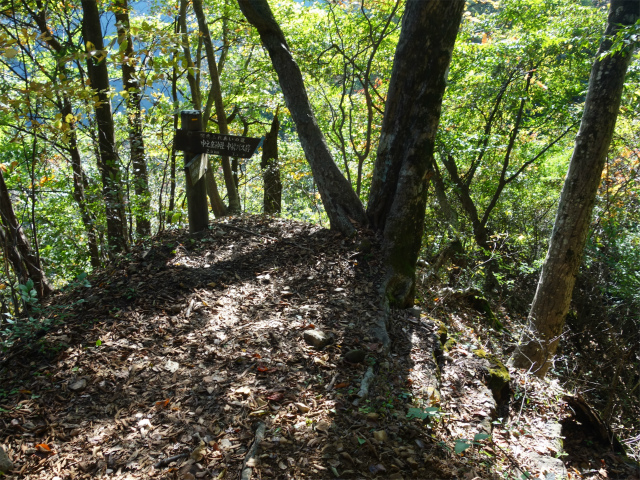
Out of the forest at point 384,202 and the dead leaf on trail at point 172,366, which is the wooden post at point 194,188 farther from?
the dead leaf on trail at point 172,366

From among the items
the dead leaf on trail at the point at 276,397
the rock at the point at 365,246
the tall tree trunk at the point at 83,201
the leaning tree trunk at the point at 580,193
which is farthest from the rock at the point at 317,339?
the tall tree trunk at the point at 83,201

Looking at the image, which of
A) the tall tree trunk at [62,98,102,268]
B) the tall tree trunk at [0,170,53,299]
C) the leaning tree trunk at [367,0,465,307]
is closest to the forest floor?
the leaning tree trunk at [367,0,465,307]

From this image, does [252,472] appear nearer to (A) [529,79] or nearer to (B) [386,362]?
(B) [386,362]

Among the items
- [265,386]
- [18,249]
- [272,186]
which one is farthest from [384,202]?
[272,186]

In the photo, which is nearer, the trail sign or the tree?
the tree

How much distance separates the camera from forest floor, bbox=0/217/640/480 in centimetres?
246

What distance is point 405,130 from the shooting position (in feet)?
15.8

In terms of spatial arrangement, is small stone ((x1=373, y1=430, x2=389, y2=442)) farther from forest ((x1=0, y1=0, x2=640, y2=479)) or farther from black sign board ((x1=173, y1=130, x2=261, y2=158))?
black sign board ((x1=173, y1=130, x2=261, y2=158))

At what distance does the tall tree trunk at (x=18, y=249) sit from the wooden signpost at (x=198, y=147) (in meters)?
1.92

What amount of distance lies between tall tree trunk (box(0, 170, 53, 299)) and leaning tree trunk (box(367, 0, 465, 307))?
3.93 metres

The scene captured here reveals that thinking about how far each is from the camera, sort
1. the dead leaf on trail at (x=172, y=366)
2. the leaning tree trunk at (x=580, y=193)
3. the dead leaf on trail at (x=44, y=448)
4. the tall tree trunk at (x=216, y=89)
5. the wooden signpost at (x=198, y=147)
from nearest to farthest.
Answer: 1. the dead leaf on trail at (x=44, y=448)
2. the dead leaf on trail at (x=172, y=366)
3. the wooden signpost at (x=198, y=147)
4. the leaning tree trunk at (x=580, y=193)
5. the tall tree trunk at (x=216, y=89)

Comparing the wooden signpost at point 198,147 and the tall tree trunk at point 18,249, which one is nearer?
the tall tree trunk at point 18,249

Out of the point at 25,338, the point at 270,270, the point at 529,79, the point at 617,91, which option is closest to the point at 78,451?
the point at 25,338

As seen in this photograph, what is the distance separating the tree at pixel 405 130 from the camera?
4535 millimetres
